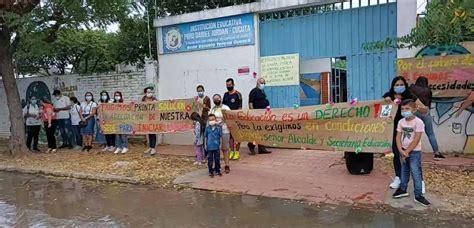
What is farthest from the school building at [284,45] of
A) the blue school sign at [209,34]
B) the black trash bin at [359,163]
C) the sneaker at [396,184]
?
the sneaker at [396,184]

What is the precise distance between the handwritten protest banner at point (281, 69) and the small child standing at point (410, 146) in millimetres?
4610

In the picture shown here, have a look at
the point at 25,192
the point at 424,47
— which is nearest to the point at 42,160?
the point at 25,192

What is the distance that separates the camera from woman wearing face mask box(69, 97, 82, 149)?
12453 millimetres

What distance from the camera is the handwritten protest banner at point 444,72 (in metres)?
8.85

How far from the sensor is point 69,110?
1304cm

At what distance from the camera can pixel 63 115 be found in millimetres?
13156

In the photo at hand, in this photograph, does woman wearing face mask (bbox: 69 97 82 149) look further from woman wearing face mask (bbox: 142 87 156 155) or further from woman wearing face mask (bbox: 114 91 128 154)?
woman wearing face mask (bbox: 142 87 156 155)

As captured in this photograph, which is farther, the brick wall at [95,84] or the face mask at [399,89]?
the brick wall at [95,84]

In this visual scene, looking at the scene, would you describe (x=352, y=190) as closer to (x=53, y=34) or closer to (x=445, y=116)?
(x=445, y=116)

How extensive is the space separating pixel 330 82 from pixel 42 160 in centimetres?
1095

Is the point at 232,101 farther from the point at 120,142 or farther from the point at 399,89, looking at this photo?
the point at 399,89

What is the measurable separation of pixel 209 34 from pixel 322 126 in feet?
16.9

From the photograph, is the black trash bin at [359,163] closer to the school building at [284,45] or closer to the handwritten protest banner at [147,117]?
the school building at [284,45]

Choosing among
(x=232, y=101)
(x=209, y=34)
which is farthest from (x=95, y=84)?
(x=232, y=101)
